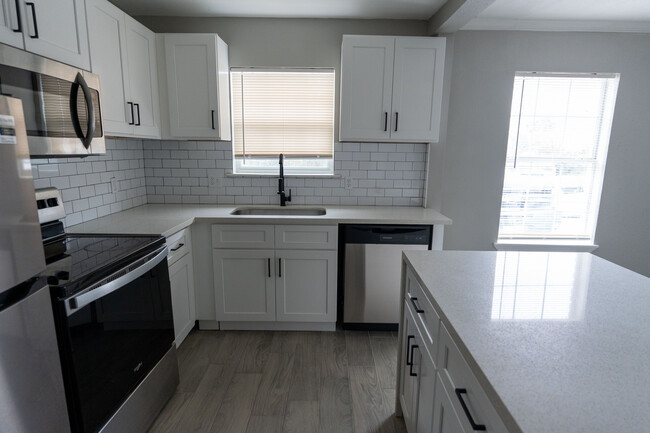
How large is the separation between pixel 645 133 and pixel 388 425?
11.3ft

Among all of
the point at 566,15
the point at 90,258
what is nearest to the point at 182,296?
the point at 90,258

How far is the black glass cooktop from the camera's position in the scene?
1275 mm

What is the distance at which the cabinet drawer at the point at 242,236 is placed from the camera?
2596 mm

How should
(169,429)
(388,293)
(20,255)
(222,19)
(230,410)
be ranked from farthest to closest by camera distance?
(222,19) < (388,293) < (230,410) < (169,429) < (20,255)

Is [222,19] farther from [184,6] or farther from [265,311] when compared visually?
[265,311]

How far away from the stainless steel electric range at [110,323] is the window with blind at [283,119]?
1.46 metres

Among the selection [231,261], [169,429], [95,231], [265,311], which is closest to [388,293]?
[265,311]

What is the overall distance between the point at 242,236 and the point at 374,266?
1.03 metres

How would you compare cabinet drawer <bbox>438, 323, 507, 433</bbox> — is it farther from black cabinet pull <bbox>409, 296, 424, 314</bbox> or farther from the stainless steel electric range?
the stainless steel electric range

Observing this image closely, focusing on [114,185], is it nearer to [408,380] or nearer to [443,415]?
[408,380]

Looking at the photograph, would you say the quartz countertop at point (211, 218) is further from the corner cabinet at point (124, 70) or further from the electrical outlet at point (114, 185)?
the corner cabinet at point (124, 70)

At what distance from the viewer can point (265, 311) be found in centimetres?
271

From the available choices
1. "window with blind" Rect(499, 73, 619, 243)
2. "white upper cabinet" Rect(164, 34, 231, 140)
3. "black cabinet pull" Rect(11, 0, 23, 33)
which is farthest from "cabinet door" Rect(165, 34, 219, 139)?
"window with blind" Rect(499, 73, 619, 243)

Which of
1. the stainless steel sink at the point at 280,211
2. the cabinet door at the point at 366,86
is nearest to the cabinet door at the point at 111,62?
the stainless steel sink at the point at 280,211
